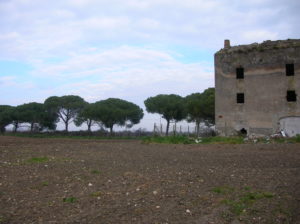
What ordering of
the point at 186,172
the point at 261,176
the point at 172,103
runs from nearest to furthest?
the point at 261,176
the point at 186,172
the point at 172,103

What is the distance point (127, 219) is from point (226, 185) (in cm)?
290

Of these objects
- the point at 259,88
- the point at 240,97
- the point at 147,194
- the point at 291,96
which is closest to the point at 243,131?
the point at 240,97

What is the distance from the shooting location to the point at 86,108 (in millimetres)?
52312

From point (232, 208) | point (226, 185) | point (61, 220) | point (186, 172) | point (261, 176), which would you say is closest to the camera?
point (61, 220)

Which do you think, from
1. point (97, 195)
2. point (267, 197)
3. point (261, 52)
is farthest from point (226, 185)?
point (261, 52)

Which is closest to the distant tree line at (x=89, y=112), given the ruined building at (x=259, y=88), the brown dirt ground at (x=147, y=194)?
the ruined building at (x=259, y=88)

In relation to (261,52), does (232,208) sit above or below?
below

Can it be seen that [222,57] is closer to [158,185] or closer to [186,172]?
[186,172]

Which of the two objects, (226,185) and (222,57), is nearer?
(226,185)

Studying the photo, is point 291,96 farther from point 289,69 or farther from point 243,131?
point 243,131

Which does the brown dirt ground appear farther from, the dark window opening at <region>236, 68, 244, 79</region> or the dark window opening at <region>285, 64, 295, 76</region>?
the dark window opening at <region>236, 68, 244, 79</region>

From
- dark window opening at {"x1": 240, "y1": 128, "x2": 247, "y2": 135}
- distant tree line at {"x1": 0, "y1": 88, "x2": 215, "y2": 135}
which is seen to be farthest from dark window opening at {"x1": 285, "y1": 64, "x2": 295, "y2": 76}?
distant tree line at {"x1": 0, "y1": 88, "x2": 215, "y2": 135}

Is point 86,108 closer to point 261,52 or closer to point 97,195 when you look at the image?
point 261,52

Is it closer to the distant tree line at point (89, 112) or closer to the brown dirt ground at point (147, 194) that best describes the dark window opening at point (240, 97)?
the brown dirt ground at point (147, 194)
